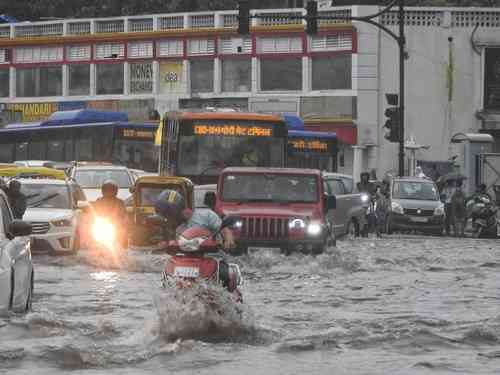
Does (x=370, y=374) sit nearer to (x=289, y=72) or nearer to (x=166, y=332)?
(x=166, y=332)

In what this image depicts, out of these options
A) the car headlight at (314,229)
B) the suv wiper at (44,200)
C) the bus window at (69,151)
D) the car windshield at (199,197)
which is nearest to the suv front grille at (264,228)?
the car headlight at (314,229)

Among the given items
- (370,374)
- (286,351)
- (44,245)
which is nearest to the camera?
(370,374)

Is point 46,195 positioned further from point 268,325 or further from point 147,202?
point 268,325

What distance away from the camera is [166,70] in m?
70.5

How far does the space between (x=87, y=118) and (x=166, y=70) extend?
71.2 feet

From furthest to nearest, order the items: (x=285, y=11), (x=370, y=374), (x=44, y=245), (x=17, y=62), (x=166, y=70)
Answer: (x=17, y=62) → (x=166, y=70) → (x=285, y=11) → (x=44, y=245) → (x=370, y=374)

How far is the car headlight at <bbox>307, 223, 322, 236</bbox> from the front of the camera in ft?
87.9

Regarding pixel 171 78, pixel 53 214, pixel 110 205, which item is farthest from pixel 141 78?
pixel 110 205

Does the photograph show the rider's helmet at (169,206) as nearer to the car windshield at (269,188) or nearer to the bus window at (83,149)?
the car windshield at (269,188)

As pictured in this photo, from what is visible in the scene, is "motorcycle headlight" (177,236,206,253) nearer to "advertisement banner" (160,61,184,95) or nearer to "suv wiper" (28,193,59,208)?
"suv wiper" (28,193,59,208)

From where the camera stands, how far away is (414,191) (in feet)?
142

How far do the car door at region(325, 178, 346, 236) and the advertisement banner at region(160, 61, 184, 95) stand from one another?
33.5 meters

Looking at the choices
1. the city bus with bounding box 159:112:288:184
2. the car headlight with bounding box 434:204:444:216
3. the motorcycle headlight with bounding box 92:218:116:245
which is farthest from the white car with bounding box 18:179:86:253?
the car headlight with bounding box 434:204:444:216

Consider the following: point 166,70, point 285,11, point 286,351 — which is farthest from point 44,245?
point 166,70
